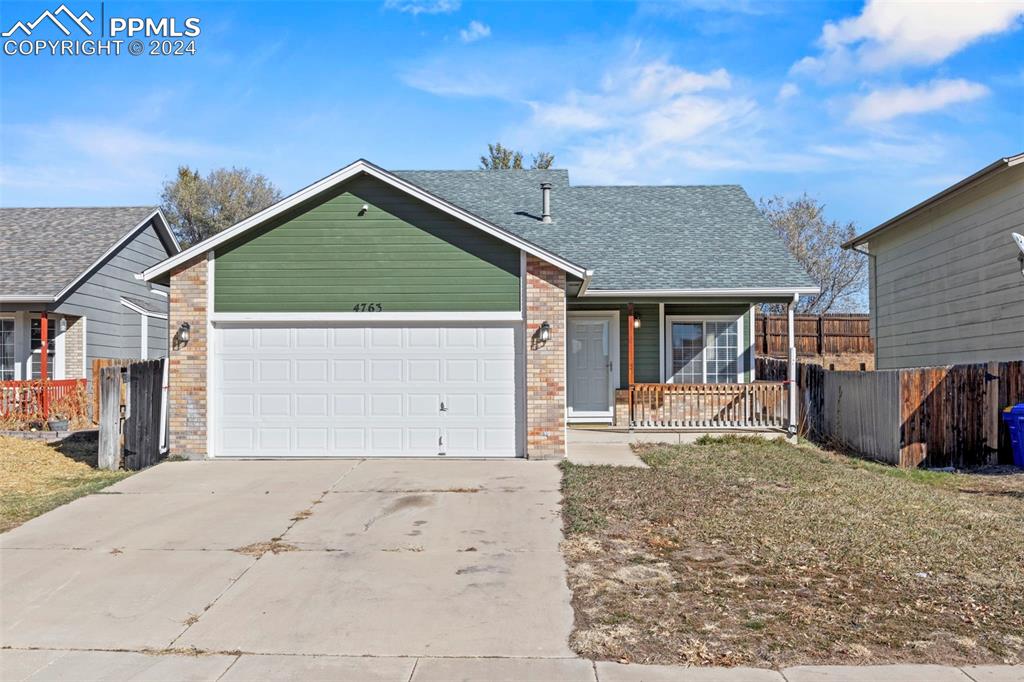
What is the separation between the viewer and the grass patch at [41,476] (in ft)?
31.4

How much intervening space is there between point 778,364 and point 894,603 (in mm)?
14866

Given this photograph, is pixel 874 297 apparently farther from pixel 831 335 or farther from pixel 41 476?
pixel 41 476

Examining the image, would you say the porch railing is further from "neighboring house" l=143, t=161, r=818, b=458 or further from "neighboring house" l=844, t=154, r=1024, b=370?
"neighboring house" l=844, t=154, r=1024, b=370

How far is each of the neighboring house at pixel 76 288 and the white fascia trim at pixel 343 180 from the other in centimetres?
300

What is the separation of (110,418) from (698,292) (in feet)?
34.1

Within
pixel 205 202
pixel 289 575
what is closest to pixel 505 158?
pixel 205 202

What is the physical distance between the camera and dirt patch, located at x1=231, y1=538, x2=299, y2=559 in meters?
7.64

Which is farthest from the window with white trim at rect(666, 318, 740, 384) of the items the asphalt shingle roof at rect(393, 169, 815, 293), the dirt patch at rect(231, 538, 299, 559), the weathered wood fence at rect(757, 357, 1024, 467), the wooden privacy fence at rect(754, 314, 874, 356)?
the wooden privacy fence at rect(754, 314, 874, 356)

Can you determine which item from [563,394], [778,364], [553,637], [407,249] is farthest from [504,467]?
[778,364]

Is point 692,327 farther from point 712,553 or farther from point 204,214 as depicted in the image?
point 204,214

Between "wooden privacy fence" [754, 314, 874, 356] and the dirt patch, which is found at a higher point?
"wooden privacy fence" [754, 314, 874, 356]

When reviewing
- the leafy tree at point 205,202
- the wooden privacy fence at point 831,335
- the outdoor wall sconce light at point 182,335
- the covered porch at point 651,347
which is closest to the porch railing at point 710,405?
the covered porch at point 651,347

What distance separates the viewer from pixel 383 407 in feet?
43.2

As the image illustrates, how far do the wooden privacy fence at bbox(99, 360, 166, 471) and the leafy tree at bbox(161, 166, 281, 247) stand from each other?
94.5 feet
